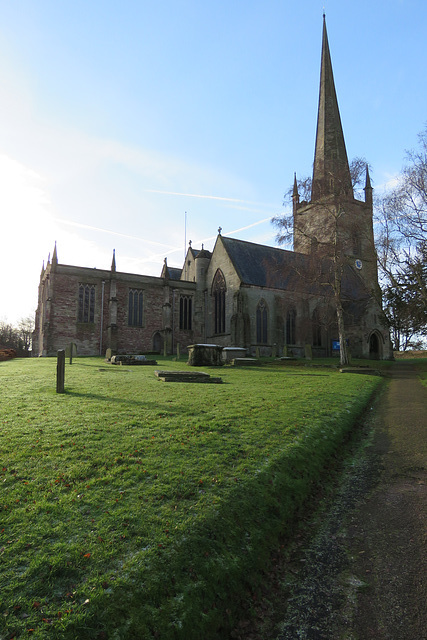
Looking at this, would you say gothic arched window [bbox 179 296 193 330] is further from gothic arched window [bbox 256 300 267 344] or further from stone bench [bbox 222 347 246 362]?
stone bench [bbox 222 347 246 362]

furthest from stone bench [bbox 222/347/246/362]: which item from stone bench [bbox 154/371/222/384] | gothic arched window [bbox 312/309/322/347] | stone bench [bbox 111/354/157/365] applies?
gothic arched window [bbox 312/309/322/347]

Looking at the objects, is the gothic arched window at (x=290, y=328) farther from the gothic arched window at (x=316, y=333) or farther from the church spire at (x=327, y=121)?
the church spire at (x=327, y=121)

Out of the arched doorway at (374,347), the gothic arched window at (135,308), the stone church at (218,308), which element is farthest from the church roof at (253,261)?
the arched doorway at (374,347)

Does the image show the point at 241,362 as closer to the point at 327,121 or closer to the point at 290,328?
the point at 290,328

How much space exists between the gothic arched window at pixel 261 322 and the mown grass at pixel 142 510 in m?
26.8

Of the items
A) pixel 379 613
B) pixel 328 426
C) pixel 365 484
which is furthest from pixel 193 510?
pixel 328 426

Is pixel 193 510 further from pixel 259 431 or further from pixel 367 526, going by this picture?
pixel 259 431

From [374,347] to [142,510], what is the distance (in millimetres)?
37808

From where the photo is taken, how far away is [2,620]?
254 centimetres

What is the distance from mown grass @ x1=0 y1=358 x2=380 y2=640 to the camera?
2.77 metres

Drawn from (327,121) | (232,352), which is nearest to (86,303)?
(232,352)

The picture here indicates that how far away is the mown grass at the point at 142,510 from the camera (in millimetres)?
2773

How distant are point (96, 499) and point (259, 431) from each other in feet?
11.6

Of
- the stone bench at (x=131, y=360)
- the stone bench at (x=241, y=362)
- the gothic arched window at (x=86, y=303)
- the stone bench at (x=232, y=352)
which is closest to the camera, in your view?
the stone bench at (x=131, y=360)
